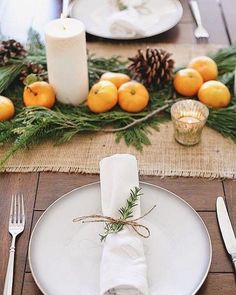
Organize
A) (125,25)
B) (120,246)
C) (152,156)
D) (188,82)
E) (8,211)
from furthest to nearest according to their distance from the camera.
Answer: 1. (125,25)
2. (188,82)
3. (152,156)
4. (8,211)
5. (120,246)

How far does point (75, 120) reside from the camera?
41.0 inches

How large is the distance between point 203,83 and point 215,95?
0.07 m

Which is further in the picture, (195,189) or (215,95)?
(215,95)

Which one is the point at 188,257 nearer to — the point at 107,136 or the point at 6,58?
the point at 107,136

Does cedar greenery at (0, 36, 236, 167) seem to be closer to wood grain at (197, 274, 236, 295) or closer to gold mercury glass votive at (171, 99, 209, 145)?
gold mercury glass votive at (171, 99, 209, 145)

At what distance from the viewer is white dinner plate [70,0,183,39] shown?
1.34 metres

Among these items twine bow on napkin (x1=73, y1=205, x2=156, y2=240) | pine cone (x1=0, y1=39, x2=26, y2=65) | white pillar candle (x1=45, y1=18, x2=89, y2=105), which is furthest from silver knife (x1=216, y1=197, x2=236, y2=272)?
pine cone (x1=0, y1=39, x2=26, y2=65)

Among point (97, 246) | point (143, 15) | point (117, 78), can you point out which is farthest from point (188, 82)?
point (97, 246)

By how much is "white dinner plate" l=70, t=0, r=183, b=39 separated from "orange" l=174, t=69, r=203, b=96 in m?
0.26

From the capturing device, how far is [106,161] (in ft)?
2.63

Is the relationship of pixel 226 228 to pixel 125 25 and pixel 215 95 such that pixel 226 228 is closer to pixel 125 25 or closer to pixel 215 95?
pixel 215 95

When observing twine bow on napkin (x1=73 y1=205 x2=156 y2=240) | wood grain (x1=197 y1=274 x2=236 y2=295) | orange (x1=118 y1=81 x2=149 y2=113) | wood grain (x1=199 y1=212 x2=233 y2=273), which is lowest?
wood grain (x1=199 y1=212 x2=233 y2=273)

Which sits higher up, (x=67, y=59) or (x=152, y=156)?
(x=67, y=59)

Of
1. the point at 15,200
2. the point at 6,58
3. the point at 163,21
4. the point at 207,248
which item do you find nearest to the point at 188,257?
the point at 207,248
